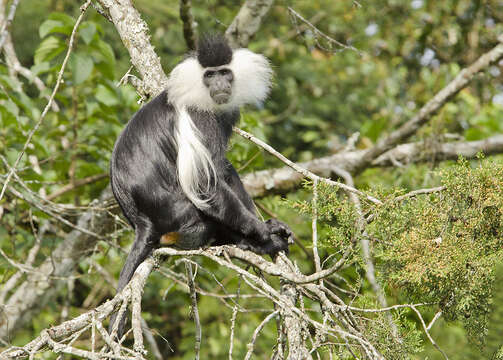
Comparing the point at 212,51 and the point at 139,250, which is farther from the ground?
the point at 212,51

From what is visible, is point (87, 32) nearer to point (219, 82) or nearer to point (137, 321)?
point (219, 82)

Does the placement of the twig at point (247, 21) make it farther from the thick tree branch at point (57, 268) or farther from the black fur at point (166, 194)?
A: the thick tree branch at point (57, 268)

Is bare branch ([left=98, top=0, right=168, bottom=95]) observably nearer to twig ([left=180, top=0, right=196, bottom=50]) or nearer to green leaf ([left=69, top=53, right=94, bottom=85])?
green leaf ([left=69, top=53, right=94, bottom=85])

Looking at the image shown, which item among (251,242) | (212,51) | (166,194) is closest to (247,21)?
(212,51)

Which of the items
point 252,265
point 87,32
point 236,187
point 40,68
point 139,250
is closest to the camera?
point 252,265

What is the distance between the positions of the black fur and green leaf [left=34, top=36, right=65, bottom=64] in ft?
3.62

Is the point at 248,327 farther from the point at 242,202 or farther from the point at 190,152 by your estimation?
the point at 190,152

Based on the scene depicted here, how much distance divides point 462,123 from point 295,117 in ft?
7.66

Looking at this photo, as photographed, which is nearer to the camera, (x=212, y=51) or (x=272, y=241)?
(x=272, y=241)

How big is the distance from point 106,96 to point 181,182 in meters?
1.36

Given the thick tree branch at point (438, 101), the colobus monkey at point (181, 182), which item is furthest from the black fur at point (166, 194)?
the thick tree branch at point (438, 101)

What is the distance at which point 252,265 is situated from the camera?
221 centimetres

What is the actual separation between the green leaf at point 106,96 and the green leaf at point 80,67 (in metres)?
0.27

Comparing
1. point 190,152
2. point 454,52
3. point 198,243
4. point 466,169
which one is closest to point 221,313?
point 198,243
